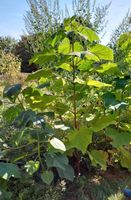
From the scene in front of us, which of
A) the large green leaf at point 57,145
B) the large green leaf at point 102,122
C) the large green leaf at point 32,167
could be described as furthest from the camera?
the large green leaf at point 102,122

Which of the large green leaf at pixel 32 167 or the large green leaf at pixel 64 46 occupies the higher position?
the large green leaf at pixel 64 46

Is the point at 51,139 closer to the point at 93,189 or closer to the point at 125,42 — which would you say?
the point at 93,189

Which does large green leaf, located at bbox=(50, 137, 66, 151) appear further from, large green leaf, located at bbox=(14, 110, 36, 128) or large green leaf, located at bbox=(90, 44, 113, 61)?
large green leaf, located at bbox=(90, 44, 113, 61)

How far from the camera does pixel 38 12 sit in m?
4.00

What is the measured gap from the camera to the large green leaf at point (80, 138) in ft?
6.70

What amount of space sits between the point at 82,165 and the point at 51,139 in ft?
2.45

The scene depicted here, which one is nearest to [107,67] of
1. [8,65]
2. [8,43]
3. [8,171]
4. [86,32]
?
[86,32]

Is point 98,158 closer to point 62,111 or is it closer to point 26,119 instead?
point 62,111

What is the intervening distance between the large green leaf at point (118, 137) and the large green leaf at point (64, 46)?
594 millimetres

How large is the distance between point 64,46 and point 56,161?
70cm

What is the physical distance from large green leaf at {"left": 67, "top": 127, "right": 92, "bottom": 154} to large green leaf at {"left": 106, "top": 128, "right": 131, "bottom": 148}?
7.1 inches

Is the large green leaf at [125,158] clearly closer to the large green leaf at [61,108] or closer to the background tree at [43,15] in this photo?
the large green leaf at [61,108]

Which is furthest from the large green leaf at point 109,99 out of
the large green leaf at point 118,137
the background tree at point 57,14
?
the background tree at point 57,14

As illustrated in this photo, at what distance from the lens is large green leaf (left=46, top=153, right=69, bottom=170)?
5.97ft
